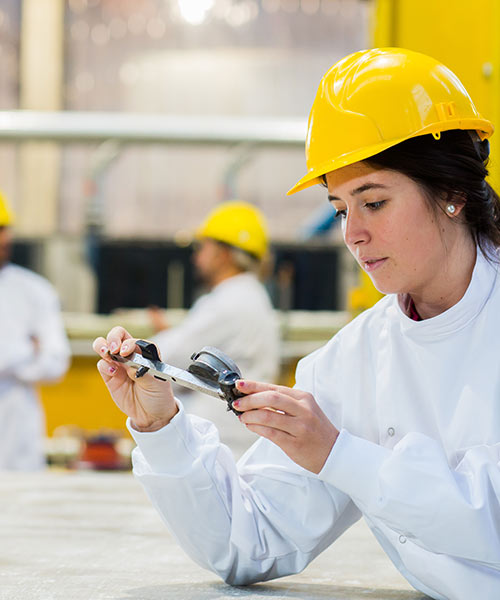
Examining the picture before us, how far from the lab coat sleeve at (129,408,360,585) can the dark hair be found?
48cm

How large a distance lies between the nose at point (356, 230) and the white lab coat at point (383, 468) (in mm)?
170

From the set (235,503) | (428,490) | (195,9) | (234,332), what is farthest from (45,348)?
(195,9)

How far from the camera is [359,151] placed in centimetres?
126

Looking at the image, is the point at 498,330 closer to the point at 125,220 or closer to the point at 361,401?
the point at 361,401

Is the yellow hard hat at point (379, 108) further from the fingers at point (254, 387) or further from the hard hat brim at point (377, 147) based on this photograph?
the fingers at point (254, 387)

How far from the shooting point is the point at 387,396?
1.34 m

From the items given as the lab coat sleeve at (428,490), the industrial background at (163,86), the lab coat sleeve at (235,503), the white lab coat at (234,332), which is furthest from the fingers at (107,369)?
the industrial background at (163,86)

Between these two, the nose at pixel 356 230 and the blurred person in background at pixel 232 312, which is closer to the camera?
the nose at pixel 356 230

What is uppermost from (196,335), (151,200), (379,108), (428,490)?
(379,108)

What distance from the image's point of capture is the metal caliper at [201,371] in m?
1.18

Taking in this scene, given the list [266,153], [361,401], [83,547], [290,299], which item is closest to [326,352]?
[361,401]

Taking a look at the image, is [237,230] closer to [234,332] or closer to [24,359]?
[234,332]

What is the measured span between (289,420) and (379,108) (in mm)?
490

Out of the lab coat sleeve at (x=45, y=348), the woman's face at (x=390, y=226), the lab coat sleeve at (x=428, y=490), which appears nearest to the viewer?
the lab coat sleeve at (x=428, y=490)
